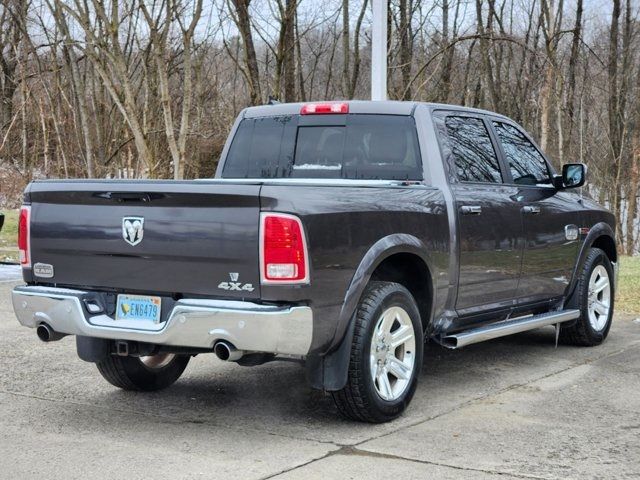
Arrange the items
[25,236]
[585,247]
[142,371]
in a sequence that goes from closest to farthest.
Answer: [25,236], [142,371], [585,247]

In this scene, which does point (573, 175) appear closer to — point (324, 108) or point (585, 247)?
point (585, 247)

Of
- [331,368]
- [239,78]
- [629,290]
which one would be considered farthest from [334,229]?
[239,78]

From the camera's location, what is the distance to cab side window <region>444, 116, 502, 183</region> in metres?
6.66

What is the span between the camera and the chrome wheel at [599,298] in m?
8.24

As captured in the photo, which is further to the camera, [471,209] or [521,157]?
[521,157]

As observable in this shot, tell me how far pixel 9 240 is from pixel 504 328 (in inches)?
571

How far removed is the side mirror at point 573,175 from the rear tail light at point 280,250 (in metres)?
3.43

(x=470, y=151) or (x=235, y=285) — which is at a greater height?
(x=470, y=151)

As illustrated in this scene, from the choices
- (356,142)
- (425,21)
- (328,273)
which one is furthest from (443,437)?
(425,21)

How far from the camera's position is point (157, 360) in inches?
255

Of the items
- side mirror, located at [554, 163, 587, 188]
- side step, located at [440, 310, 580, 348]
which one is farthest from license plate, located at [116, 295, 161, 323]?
side mirror, located at [554, 163, 587, 188]

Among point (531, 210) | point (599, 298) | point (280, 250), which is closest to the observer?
point (280, 250)

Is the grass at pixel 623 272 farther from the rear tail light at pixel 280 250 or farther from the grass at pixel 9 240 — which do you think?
the rear tail light at pixel 280 250

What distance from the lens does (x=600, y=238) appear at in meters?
8.52
